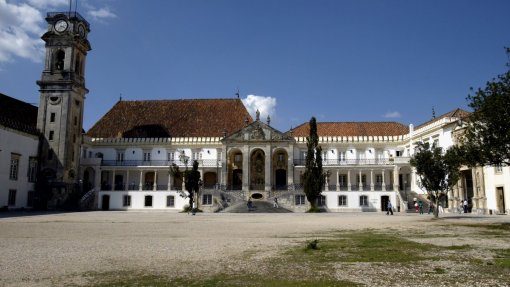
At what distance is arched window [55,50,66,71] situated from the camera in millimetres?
50094

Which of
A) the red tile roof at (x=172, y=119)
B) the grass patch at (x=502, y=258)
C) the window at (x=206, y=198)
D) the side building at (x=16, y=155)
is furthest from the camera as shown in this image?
the red tile roof at (x=172, y=119)

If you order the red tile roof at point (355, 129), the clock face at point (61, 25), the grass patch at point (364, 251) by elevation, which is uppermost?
the clock face at point (61, 25)

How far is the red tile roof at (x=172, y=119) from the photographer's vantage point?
184ft

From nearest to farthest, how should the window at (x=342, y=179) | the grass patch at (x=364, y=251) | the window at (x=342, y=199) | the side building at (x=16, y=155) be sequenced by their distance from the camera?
1. the grass patch at (x=364, y=251)
2. the side building at (x=16, y=155)
3. the window at (x=342, y=199)
4. the window at (x=342, y=179)

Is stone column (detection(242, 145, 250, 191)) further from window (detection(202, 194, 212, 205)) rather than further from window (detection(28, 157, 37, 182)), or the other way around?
window (detection(28, 157, 37, 182))

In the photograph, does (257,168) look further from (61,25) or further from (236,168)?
(61,25)

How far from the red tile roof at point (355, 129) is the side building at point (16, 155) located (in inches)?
1188

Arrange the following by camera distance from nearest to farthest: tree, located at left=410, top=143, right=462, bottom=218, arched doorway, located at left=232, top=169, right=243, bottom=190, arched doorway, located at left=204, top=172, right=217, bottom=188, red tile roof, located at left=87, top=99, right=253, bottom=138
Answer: tree, located at left=410, top=143, right=462, bottom=218, arched doorway, located at left=232, top=169, right=243, bottom=190, arched doorway, located at left=204, top=172, right=217, bottom=188, red tile roof, located at left=87, top=99, right=253, bottom=138

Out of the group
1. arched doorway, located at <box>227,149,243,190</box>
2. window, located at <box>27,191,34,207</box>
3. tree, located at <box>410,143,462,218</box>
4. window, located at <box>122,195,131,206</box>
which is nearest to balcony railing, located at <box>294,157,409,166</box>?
arched doorway, located at <box>227,149,243,190</box>

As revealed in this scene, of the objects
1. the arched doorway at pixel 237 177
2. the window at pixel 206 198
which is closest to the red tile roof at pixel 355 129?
the arched doorway at pixel 237 177

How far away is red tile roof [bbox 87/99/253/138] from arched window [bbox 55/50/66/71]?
1014 centimetres

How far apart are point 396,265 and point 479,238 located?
7034mm

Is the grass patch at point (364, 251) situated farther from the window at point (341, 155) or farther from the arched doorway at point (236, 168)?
the window at point (341, 155)

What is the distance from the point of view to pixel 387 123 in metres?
57.5
